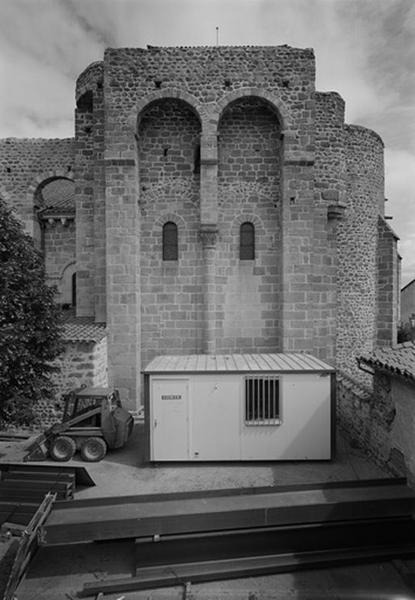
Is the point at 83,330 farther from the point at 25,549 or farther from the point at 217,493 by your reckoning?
the point at 217,493

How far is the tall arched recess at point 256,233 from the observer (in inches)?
466

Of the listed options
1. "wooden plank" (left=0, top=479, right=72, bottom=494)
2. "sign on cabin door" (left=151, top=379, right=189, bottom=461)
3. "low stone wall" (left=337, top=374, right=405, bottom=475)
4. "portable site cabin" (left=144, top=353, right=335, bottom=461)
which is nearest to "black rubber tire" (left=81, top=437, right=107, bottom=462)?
"portable site cabin" (left=144, top=353, right=335, bottom=461)

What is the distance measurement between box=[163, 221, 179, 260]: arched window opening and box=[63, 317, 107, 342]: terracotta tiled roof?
3.20 metres

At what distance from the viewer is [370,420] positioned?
8203 mm

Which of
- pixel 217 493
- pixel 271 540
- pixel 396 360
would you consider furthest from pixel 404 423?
pixel 217 493

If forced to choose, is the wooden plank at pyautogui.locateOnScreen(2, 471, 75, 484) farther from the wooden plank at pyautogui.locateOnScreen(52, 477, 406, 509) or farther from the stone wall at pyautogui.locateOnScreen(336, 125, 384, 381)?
the stone wall at pyautogui.locateOnScreen(336, 125, 384, 381)

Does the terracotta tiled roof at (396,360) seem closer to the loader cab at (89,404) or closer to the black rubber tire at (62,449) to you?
the loader cab at (89,404)

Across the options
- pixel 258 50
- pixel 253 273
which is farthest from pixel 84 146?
pixel 253 273

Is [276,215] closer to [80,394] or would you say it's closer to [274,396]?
[274,396]

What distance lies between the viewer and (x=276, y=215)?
11875 mm

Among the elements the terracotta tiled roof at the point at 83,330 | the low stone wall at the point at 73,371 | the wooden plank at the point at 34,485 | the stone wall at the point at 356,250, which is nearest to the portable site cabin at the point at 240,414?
the wooden plank at the point at 34,485

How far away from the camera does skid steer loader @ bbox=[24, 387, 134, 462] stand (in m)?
8.03

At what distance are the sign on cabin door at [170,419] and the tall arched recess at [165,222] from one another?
4.02m

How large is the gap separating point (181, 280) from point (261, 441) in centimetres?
595
